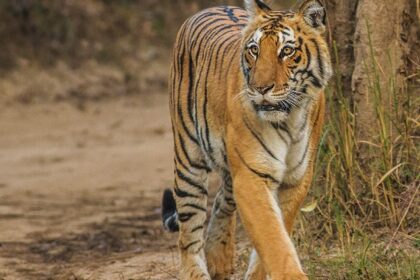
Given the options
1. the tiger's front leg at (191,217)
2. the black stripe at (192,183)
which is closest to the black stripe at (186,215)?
the tiger's front leg at (191,217)

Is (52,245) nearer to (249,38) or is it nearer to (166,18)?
(249,38)

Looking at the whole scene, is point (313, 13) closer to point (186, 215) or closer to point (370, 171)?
point (186, 215)

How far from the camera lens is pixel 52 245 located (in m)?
7.61

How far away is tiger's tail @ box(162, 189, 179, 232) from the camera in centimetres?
625

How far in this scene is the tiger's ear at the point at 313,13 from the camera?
4.98 meters

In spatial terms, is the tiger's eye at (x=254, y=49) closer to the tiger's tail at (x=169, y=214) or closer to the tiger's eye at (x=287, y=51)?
the tiger's eye at (x=287, y=51)

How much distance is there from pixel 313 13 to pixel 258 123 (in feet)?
1.67

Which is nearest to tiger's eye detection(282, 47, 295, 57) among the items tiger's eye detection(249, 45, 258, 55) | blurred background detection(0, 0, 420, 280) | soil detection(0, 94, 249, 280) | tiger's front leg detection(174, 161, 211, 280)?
tiger's eye detection(249, 45, 258, 55)

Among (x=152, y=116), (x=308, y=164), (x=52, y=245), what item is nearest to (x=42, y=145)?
(x=152, y=116)

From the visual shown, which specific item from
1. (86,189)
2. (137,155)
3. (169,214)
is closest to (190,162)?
(169,214)

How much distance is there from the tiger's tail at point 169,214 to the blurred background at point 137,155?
26 centimetres

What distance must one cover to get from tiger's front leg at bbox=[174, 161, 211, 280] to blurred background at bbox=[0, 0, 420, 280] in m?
0.37

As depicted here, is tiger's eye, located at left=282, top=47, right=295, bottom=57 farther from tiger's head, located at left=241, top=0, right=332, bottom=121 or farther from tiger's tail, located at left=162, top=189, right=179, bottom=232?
tiger's tail, located at left=162, top=189, right=179, bottom=232

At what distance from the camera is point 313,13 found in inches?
196
